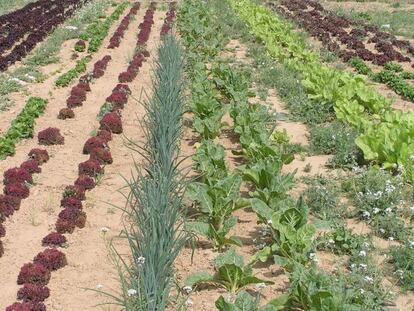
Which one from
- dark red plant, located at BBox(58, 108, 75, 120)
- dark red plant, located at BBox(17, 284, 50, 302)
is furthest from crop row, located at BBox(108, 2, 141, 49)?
dark red plant, located at BBox(17, 284, 50, 302)

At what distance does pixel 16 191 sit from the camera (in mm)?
7605

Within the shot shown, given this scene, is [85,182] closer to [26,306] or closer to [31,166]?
[31,166]

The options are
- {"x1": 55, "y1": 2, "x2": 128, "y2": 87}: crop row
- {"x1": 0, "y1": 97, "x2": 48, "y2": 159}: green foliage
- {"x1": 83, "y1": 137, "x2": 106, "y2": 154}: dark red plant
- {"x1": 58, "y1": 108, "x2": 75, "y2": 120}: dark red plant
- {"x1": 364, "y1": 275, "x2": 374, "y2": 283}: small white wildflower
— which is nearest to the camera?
{"x1": 364, "y1": 275, "x2": 374, "y2": 283}: small white wildflower

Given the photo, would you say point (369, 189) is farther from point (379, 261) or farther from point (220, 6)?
point (220, 6)

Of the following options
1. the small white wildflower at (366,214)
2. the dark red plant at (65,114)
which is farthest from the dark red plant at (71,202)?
the dark red plant at (65,114)

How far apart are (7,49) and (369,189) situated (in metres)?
11.3

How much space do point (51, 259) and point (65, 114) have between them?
4.88 metres

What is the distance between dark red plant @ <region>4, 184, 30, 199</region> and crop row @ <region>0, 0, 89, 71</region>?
21.8 ft

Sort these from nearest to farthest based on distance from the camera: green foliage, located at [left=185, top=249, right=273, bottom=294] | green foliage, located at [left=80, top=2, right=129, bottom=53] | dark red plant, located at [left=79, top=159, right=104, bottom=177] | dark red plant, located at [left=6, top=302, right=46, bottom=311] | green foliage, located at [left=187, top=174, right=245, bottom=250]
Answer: dark red plant, located at [left=6, top=302, right=46, bottom=311]
green foliage, located at [left=185, top=249, right=273, bottom=294]
green foliage, located at [left=187, top=174, right=245, bottom=250]
dark red plant, located at [left=79, top=159, right=104, bottom=177]
green foliage, located at [left=80, top=2, right=129, bottom=53]

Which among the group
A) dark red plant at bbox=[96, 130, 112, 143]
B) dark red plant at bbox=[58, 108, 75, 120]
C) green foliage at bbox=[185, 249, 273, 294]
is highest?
green foliage at bbox=[185, 249, 273, 294]

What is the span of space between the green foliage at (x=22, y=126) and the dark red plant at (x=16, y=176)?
36.0 inches

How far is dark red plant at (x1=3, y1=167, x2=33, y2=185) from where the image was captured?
25.9 feet

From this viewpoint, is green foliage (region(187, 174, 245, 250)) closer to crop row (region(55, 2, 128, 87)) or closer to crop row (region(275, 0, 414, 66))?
crop row (region(55, 2, 128, 87))

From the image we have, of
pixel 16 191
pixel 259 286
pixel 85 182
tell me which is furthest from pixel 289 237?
pixel 16 191
